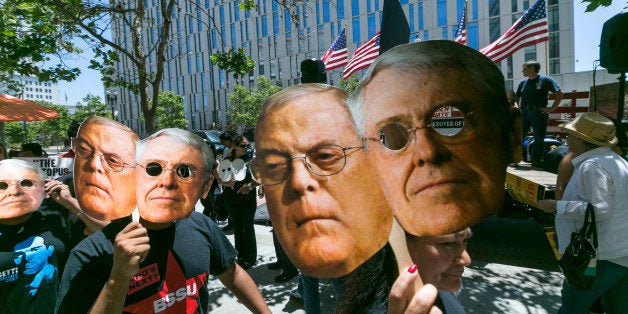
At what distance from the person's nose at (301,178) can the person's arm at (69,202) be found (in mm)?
1072

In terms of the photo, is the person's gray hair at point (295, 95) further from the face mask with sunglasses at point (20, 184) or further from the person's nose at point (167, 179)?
the face mask with sunglasses at point (20, 184)

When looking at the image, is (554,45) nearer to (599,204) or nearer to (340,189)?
(599,204)

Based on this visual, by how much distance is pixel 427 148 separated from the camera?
0.99 m

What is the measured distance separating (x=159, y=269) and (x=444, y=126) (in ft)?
4.47

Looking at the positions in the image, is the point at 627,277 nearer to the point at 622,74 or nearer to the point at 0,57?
the point at 622,74

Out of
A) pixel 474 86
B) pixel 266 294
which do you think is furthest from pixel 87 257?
pixel 266 294

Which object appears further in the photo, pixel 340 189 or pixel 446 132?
pixel 340 189

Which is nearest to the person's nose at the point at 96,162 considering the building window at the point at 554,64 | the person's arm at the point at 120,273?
the person's arm at the point at 120,273

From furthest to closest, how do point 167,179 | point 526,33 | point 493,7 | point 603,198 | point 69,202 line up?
point 493,7, point 526,33, point 603,198, point 69,202, point 167,179

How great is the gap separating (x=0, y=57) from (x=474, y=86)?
5.63 metres

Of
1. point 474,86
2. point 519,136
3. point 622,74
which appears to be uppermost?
point 622,74

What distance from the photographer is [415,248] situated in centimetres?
108

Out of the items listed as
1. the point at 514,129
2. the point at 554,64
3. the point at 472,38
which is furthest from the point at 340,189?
the point at 554,64

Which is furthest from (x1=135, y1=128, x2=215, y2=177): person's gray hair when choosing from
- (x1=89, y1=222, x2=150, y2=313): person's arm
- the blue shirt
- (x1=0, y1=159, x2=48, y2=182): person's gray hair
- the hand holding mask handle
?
the blue shirt
